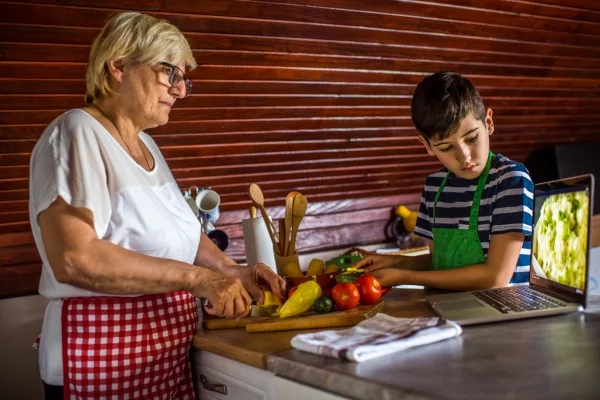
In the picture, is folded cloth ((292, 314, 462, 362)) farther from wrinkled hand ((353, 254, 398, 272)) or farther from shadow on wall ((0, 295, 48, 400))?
shadow on wall ((0, 295, 48, 400))

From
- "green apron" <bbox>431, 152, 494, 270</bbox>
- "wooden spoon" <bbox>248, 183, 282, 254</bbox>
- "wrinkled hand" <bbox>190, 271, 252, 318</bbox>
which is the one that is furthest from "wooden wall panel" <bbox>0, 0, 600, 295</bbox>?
"wrinkled hand" <bbox>190, 271, 252, 318</bbox>

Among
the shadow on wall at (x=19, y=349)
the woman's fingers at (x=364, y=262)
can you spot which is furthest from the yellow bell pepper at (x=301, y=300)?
the shadow on wall at (x=19, y=349)

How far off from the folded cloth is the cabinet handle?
0.38 meters

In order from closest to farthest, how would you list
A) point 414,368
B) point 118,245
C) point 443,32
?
point 414,368, point 118,245, point 443,32

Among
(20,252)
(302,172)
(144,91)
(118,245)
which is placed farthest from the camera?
(302,172)

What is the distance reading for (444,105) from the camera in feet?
6.05

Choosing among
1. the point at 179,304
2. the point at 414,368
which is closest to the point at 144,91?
the point at 179,304

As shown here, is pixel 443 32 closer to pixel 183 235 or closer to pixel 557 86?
pixel 557 86

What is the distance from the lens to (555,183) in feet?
5.21

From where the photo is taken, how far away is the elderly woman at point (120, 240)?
57.7 inches

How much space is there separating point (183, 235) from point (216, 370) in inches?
14.2

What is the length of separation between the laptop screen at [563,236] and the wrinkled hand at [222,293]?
0.75 meters

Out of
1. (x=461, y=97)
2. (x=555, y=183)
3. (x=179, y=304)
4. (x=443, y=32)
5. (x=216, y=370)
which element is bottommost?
(x=216, y=370)

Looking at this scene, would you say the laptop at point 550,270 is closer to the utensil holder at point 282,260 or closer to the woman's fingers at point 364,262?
the woman's fingers at point 364,262
